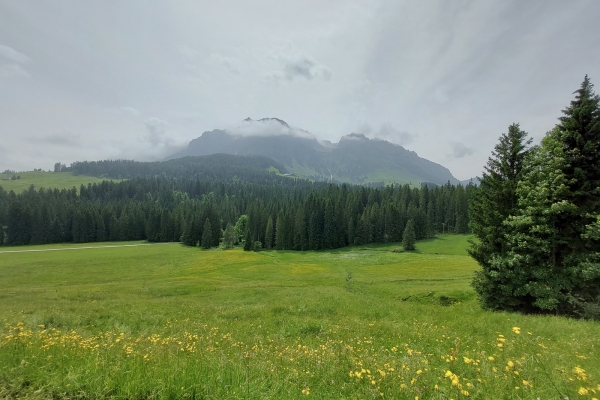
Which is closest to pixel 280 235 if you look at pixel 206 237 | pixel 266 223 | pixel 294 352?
pixel 266 223

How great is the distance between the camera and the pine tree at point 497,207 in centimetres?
1964

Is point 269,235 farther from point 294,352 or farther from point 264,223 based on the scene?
point 294,352

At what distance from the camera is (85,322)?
16453 millimetres

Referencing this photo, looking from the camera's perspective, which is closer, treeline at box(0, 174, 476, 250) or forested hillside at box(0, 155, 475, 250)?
forested hillside at box(0, 155, 475, 250)

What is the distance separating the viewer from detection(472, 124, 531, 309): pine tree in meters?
19.6

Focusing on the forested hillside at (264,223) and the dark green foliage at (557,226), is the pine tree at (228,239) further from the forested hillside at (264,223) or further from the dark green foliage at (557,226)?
the dark green foliage at (557,226)

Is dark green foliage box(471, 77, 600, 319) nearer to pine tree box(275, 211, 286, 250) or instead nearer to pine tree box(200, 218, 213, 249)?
pine tree box(275, 211, 286, 250)

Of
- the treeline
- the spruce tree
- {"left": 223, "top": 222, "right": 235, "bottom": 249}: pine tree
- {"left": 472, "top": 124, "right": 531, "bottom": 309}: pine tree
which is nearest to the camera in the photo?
the spruce tree

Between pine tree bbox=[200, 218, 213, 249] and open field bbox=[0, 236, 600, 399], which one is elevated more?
open field bbox=[0, 236, 600, 399]

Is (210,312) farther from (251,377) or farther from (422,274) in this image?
(422,274)

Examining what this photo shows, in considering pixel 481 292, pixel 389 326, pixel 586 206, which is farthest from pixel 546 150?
pixel 389 326

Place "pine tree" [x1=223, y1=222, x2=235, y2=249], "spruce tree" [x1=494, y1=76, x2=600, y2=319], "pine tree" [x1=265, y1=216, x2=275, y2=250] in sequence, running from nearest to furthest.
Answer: "spruce tree" [x1=494, y1=76, x2=600, y2=319]
"pine tree" [x1=223, y1=222, x2=235, y2=249]
"pine tree" [x1=265, y1=216, x2=275, y2=250]

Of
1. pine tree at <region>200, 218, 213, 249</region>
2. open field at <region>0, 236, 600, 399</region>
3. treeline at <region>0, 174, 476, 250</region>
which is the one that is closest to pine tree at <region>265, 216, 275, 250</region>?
treeline at <region>0, 174, 476, 250</region>

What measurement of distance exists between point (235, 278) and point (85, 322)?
107 ft
